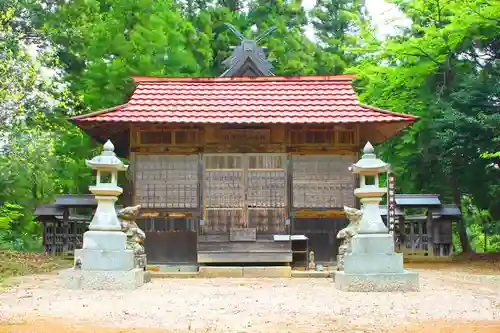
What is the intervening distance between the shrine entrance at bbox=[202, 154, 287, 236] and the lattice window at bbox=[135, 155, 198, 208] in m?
0.38

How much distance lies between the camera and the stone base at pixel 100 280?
11109 mm

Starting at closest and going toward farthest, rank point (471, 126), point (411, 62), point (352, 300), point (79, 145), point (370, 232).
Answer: point (352, 300) → point (370, 232) → point (471, 126) → point (411, 62) → point (79, 145)

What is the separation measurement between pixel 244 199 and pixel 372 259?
5.08 metres

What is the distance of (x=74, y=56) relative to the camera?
84.5 ft

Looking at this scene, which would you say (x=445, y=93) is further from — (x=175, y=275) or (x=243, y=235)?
(x=175, y=275)

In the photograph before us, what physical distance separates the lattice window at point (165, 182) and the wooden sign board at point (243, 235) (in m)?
1.26

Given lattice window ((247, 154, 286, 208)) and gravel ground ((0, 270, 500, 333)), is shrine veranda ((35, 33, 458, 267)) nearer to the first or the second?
lattice window ((247, 154, 286, 208))

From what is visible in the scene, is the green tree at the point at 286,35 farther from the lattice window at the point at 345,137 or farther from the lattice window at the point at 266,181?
the lattice window at the point at 266,181

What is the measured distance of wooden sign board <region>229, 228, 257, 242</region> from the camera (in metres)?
15.2

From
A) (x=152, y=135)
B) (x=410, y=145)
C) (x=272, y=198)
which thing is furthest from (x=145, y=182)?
(x=410, y=145)

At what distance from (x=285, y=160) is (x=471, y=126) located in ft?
22.3

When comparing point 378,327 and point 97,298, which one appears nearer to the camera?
point 378,327

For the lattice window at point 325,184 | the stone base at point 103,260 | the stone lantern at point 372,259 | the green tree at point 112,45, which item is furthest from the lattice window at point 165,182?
the green tree at point 112,45

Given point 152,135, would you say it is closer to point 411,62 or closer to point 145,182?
point 145,182
